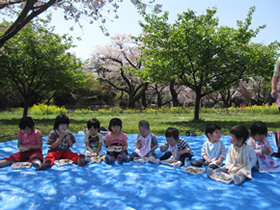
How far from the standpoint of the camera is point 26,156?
14.3 feet

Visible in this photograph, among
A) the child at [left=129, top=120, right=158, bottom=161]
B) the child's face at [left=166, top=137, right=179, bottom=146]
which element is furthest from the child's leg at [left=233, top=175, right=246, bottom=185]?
the child at [left=129, top=120, right=158, bottom=161]

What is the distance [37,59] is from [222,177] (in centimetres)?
1136

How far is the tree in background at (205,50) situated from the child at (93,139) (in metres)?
7.02

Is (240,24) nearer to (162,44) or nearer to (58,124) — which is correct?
(162,44)

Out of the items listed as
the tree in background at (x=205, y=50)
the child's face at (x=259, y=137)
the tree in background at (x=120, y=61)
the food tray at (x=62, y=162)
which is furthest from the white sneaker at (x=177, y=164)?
the tree in background at (x=120, y=61)

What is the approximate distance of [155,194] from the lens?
295 cm

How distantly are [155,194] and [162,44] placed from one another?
30.5 feet

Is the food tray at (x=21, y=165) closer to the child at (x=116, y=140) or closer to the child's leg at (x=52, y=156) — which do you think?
the child's leg at (x=52, y=156)

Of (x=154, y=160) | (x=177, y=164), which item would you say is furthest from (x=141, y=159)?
(x=177, y=164)

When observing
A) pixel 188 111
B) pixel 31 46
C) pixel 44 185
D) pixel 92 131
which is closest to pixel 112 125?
pixel 92 131

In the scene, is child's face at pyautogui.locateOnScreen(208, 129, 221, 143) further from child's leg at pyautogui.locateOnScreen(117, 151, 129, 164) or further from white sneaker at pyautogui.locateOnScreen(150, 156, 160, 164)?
child's leg at pyautogui.locateOnScreen(117, 151, 129, 164)

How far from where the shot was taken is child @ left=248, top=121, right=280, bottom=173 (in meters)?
3.75

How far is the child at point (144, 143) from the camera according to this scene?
4641 mm

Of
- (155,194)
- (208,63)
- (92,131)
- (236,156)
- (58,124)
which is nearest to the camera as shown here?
(155,194)
